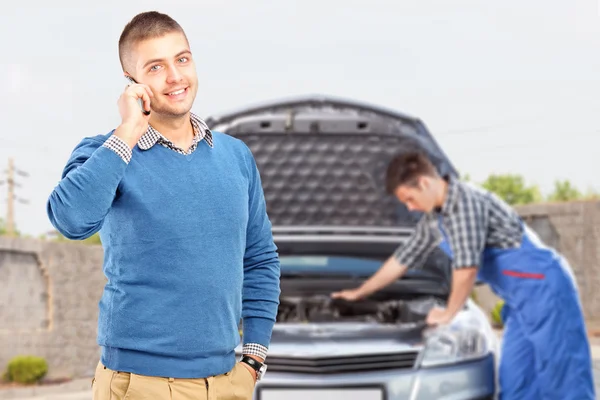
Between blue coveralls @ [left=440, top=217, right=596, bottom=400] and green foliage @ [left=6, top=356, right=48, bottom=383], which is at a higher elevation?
blue coveralls @ [left=440, top=217, right=596, bottom=400]

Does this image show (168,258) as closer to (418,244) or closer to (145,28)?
(145,28)

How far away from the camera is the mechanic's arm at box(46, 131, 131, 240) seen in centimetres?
139

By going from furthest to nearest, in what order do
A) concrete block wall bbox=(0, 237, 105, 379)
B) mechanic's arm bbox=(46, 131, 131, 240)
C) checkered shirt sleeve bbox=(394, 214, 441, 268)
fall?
concrete block wall bbox=(0, 237, 105, 379)
checkered shirt sleeve bbox=(394, 214, 441, 268)
mechanic's arm bbox=(46, 131, 131, 240)

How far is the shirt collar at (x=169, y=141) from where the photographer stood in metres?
1.55

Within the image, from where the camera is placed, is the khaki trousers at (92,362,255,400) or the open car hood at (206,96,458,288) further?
the open car hood at (206,96,458,288)

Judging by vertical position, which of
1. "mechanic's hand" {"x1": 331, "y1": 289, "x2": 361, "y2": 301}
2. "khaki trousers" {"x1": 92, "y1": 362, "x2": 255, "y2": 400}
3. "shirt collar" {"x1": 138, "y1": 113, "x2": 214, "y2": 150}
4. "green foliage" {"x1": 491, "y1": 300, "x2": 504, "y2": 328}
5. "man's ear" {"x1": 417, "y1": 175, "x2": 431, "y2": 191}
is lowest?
"green foliage" {"x1": 491, "y1": 300, "x2": 504, "y2": 328}

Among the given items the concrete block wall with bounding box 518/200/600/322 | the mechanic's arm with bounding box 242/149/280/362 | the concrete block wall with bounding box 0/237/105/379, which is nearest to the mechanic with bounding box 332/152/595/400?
the mechanic's arm with bounding box 242/149/280/362

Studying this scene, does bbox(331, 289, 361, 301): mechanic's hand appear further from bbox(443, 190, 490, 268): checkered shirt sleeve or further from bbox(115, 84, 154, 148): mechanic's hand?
bbox(115, 84, 154, 148): mechanic's hand

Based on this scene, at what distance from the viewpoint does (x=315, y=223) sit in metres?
4.88

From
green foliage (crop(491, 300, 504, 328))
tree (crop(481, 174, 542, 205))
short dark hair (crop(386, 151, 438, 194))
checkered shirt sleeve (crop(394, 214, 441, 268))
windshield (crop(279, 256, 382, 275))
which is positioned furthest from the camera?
tree (crop(481, 174, 542, 205))

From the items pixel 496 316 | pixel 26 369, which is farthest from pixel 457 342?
pixel 496 316

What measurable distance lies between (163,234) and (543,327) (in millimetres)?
3016

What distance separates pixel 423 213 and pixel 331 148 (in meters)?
0.66

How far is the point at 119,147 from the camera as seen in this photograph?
56.6 inches
